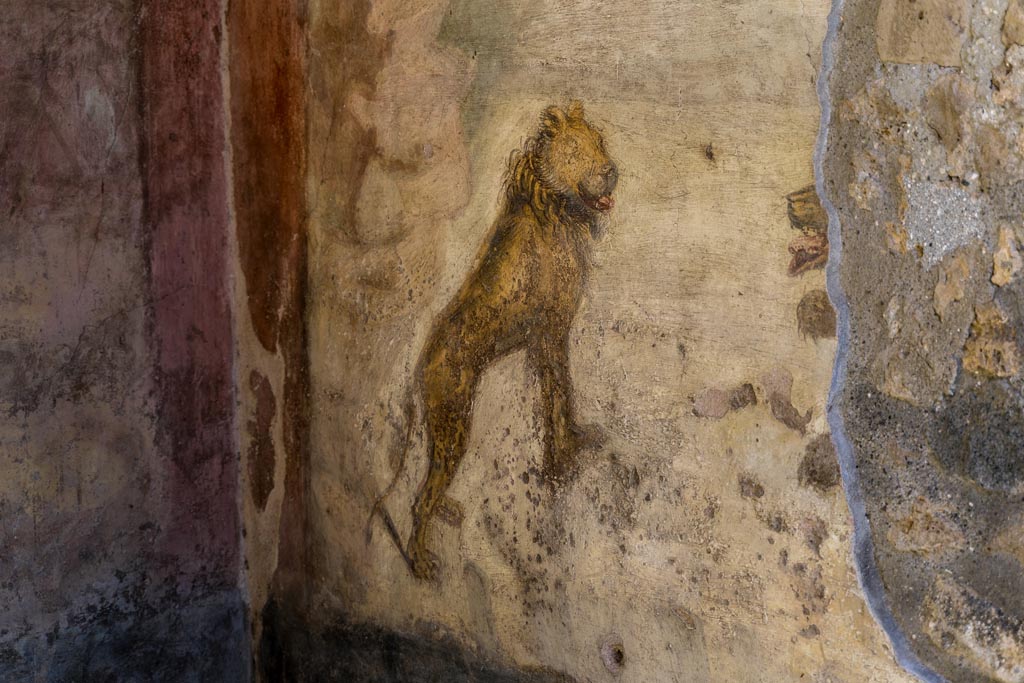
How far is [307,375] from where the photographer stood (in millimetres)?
2947

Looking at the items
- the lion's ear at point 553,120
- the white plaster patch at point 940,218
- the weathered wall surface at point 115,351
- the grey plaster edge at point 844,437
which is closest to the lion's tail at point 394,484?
the weathered wall surface at point 115,351

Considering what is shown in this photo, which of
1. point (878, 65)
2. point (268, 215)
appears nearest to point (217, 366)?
point (268, 215)

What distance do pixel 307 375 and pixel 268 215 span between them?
18.6 inches

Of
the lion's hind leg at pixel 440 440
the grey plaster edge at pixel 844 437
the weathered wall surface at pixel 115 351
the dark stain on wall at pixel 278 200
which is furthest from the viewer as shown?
the dark stain on wall at pixel 278 200

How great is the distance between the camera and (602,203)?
2.13 metres

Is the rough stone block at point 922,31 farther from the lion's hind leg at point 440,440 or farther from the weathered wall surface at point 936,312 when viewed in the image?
the lion's hind leg at point 440,440

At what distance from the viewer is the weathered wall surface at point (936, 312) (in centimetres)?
180

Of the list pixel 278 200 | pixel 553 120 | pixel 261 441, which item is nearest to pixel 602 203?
pixel 553 120

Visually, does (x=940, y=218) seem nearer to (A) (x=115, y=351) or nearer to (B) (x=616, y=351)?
(B) (x=616, y=351)

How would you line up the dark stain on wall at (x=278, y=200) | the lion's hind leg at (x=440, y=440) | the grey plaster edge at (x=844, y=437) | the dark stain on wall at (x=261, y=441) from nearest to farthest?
the grey plaster edge at (x=844, y=437), the lion's hind leg at (x=440, y=440), the dark stain on wall at (x=278, y=200), the dark stain on wall at (x=261, y=441)

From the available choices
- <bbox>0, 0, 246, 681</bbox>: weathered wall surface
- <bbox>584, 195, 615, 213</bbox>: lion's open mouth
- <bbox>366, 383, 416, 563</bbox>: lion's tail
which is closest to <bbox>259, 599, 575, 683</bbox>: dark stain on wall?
<bbox>0, 0, 246, 681</bbox>: weathered wall surface

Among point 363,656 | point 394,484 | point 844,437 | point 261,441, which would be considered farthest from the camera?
point 261,441

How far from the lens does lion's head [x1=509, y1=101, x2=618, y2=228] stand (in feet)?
6.99

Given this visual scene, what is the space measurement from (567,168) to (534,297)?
30 cm
